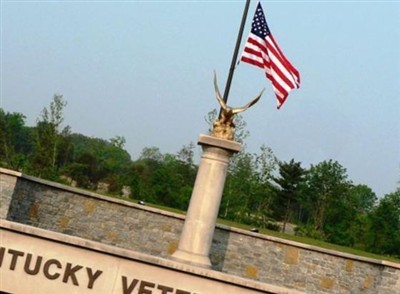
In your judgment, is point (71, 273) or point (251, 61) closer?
point (71, 273)

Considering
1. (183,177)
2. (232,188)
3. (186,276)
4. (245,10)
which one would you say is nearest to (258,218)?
(232,188)

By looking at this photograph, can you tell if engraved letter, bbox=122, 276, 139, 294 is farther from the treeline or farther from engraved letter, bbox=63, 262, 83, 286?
the treeline

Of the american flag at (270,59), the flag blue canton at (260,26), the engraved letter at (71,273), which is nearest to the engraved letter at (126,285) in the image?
the engraved letter at (71,273)

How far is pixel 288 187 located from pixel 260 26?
37671 mm

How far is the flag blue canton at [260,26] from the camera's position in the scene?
1409cm

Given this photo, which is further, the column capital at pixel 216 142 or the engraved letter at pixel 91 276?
the column capital at pixel 216 142

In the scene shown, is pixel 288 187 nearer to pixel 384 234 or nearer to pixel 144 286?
pixel 384 234

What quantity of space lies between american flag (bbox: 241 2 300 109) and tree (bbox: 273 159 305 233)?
36143mm

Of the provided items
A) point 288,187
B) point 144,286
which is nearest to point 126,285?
point 144,286

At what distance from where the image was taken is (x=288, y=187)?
51125 mm

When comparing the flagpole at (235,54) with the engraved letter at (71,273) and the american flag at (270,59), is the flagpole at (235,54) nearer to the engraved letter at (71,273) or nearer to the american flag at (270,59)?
the american flag at (270,59)

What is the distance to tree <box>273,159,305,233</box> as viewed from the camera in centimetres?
4994

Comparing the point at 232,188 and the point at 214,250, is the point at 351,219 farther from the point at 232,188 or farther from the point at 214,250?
the point at 214,250

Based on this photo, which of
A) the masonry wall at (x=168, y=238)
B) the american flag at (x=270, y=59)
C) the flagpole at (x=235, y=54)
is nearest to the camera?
the american flag at (x=270, y=59)
